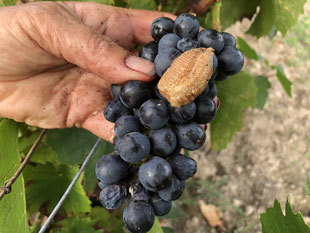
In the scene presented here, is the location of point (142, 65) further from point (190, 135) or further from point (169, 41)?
point (190, 135)

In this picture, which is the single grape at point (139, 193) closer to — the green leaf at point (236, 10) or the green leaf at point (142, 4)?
the green leaf at point (142, 4)

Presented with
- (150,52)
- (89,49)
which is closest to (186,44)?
(150,52)

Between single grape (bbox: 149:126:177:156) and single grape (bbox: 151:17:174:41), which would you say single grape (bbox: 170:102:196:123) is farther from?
single grape (bbox: 151:17:174:41)

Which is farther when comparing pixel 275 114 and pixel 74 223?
pixel 275 114

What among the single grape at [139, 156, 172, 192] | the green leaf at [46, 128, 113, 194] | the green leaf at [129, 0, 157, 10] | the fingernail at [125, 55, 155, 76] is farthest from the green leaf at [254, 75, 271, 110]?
the single grape at [139, 156, 172, 192]

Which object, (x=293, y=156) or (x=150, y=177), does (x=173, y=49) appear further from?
(x=293, y=156)

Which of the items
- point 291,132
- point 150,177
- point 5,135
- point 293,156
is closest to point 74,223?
point 5,135
